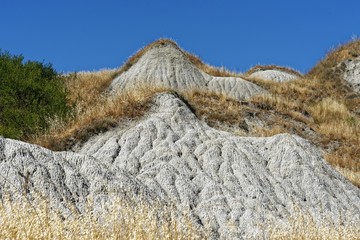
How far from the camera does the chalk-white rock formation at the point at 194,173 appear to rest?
1266 centimetres

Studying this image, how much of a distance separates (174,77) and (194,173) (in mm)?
22365

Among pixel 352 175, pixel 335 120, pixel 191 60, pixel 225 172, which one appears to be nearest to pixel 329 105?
pixel 335 120

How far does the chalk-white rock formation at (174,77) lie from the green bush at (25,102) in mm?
8413

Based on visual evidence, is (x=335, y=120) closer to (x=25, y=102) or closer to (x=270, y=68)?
(x=25, y=102)

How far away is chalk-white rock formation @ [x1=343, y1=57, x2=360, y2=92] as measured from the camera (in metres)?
43.6

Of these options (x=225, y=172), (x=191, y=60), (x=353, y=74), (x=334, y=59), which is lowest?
(x=225, y=172)

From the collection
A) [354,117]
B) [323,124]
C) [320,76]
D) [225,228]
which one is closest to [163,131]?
[225,228]

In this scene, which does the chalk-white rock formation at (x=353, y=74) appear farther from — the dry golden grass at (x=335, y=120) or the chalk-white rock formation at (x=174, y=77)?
the chalk-white rock formation at (x=174, y=77)

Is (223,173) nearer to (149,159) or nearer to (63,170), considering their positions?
(149,159)

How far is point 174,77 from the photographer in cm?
3888

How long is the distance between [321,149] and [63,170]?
14380mm

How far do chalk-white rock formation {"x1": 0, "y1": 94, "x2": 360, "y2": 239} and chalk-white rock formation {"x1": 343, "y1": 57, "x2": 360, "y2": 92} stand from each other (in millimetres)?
24753

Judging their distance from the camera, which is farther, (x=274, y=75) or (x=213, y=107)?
(x=274, y=75)

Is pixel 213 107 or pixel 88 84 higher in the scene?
pixel 88 84
